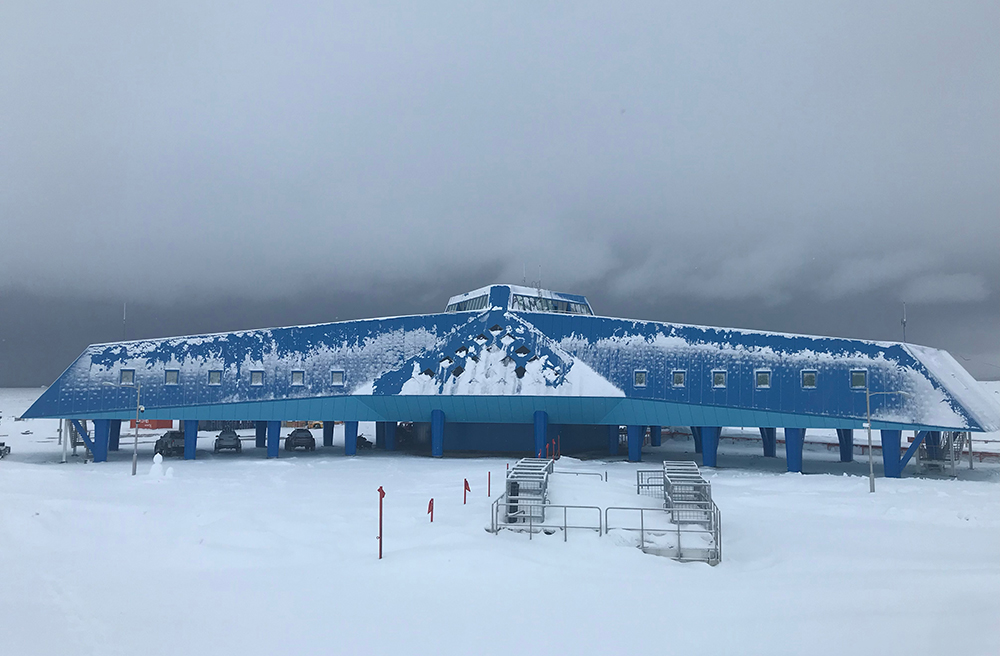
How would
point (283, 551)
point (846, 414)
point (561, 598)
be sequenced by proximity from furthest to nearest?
point (846, 414), point (283, 551), point (561, 598)

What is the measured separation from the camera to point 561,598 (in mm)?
17000

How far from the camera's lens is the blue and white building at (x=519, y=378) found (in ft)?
148

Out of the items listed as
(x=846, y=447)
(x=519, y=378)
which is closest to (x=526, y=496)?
(x=519, y=378)

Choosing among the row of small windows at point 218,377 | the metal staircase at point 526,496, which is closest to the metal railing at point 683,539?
the metal staircase at point 526,496

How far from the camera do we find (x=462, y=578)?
18.5 metres

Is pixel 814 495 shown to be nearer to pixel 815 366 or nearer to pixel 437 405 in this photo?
pixel 815 366

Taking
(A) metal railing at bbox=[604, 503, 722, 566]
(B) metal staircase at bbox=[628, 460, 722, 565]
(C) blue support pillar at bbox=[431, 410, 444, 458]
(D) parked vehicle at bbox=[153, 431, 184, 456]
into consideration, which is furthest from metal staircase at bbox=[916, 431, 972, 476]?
(D) parked vehicle at bbox=[153, 431, 184, 456]

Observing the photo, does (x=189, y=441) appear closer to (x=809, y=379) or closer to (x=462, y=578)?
(x=462, y=578)

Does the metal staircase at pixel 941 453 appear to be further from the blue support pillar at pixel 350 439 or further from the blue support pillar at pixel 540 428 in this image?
the blue support pillar at pixel 350 439

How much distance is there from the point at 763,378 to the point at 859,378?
5769 millimetres

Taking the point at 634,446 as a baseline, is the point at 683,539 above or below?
below

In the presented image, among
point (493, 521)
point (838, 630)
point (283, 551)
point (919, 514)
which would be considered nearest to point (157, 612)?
point (283, 551)

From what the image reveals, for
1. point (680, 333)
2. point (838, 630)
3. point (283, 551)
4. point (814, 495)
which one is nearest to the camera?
point (838, 630)

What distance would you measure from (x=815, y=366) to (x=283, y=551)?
36514 millimetres
